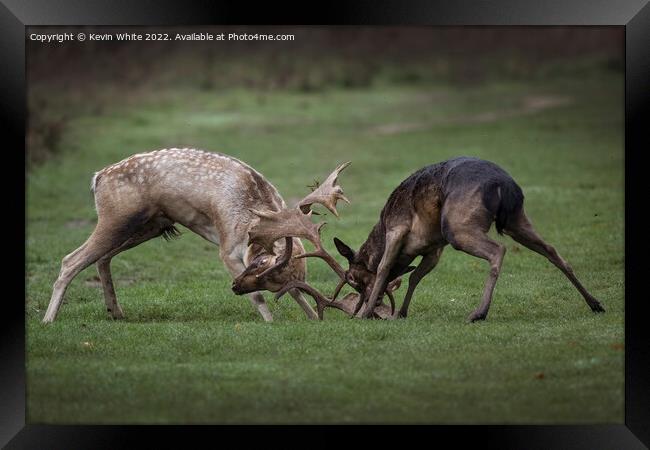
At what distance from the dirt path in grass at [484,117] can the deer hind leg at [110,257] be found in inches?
616

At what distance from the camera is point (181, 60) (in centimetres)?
3550

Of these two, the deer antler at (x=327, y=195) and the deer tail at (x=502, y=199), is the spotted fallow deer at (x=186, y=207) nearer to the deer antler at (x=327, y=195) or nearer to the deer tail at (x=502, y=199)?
the deer antler at (x=327, y=195)

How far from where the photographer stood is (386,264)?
11648 millimetres

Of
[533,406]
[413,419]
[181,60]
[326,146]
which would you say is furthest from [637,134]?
[181,60]

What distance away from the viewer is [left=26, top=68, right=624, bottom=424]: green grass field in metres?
8.83

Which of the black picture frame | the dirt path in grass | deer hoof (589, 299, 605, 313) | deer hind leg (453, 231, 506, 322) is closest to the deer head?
deer hind leg (453, 231, 506, 322)

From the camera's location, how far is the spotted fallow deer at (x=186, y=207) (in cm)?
1196

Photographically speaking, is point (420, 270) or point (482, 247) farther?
point (420, 270)

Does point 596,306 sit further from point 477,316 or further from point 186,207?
point 186,207

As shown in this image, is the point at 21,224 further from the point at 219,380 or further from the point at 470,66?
the point at 470,66

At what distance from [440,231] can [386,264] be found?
624mm
